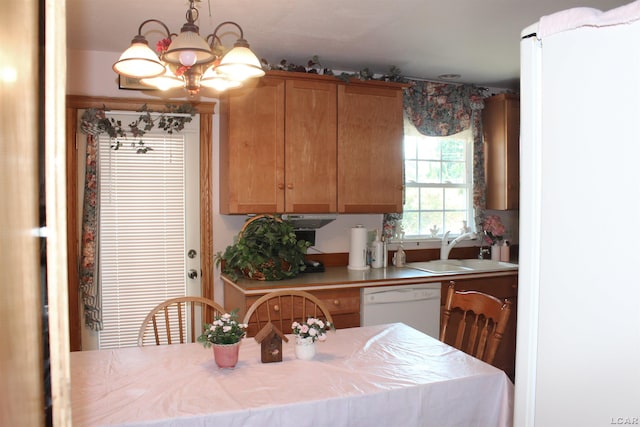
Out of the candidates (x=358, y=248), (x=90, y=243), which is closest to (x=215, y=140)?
(x=90, y=243)

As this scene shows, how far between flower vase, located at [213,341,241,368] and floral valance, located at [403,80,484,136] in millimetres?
2899

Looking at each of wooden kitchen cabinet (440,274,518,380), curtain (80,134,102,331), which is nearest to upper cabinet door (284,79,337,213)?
wooden kitchen cabinet (440,274,518,380)

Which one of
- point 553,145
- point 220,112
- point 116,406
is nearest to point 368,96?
point 220,112

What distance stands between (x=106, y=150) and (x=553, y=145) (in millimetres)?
3221

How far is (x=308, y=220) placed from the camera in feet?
12.6

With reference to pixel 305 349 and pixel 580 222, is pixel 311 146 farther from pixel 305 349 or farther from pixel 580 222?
pixel 580 222

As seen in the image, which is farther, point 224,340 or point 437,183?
point 437,183

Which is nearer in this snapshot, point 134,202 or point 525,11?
point 525,11

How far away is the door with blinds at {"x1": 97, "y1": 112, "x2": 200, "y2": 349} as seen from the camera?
3.50 m

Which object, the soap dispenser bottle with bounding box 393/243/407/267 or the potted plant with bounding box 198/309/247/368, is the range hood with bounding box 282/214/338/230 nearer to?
the soap dispenser bottle with bounding box 393/243/407/267

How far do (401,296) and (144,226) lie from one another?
1827mm

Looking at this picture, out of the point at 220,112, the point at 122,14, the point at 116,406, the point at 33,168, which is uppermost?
the point at 122,14

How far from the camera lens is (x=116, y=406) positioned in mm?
1595

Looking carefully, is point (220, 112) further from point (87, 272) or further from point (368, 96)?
point (87, 272)
